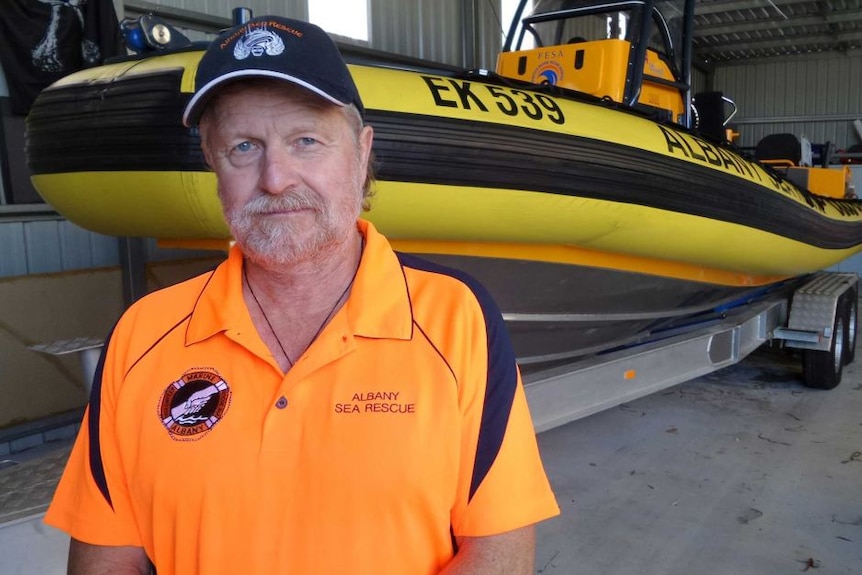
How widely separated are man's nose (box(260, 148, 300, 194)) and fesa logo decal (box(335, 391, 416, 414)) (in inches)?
11.1

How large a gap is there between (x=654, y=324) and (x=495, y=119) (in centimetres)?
178

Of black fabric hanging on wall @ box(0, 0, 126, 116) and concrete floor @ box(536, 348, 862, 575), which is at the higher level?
black fabric hanging on wall @ box(0, 0, 126, 116)

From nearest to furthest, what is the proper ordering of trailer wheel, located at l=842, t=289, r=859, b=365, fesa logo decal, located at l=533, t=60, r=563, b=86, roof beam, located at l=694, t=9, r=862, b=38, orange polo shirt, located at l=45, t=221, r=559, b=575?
1. orange polo shirt, located at l=45, t=221, r=559, b=575
2. fesa logo decal, located at l=533, t=60, r=563, b=86
3. trailer wheel, located at l=842, t=289, r=859, b=365
4. roof beam, located at l=694, t=9, r=862, b=38

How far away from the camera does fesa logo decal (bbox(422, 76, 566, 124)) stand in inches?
74.0

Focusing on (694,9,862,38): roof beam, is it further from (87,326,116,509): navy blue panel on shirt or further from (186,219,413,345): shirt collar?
(87,326,116,509): navy blue panel on shirt

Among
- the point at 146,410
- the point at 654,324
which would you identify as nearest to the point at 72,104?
the point at 146,410

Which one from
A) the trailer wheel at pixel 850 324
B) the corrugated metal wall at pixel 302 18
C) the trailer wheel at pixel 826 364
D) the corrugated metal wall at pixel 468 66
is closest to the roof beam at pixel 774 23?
the corrugated metal wall at pixel 468 66

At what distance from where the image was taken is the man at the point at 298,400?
89 centimetres

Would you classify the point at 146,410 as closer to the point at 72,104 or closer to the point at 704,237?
the point at 72,104

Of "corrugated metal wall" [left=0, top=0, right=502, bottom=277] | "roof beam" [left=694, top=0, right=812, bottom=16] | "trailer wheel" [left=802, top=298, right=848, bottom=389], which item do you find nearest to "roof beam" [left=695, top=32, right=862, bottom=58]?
"roof beam" [left=694, top=0, right=812, bottom=16]

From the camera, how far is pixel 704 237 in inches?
101

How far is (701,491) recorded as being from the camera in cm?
275

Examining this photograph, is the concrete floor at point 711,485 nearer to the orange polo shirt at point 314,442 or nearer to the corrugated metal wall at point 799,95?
the orange polo shirt at point 314,442

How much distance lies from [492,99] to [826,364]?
3.03 m
